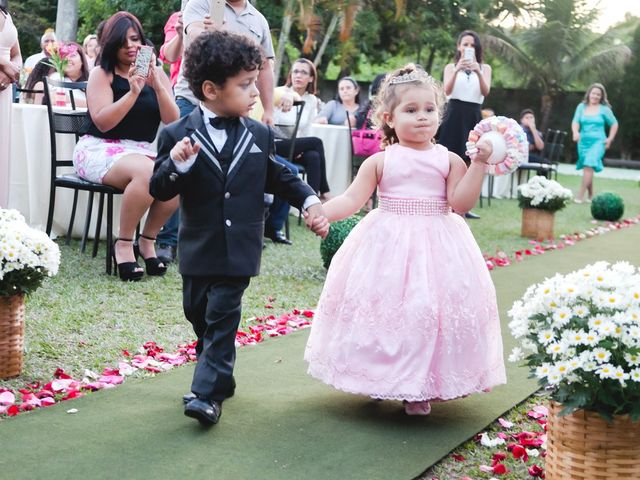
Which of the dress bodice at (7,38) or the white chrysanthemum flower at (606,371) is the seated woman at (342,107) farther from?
the white chrysanthemum flower at (606,371)

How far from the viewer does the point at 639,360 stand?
2520mm

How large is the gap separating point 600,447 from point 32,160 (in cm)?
543

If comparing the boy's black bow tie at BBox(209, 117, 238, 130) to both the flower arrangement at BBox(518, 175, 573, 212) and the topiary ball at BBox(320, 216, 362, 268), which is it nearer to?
the topiary ball at BBox(320, 216, 362, 268)

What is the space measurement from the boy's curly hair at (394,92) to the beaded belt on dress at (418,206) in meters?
0.35

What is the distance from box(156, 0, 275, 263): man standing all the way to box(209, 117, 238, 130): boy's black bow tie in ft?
7.34

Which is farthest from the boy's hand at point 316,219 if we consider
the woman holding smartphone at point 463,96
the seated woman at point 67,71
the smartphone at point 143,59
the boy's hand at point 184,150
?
the woman holding smartphone at point 463,96

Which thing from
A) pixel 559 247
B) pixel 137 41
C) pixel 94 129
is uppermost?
pixel 137 41

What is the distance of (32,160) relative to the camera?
6965 mm

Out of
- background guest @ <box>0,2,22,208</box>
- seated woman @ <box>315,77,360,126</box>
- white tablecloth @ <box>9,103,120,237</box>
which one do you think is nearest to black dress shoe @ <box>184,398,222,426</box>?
background guest @ <box>0,2,22,208</box>

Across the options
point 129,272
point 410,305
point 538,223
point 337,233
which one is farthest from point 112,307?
point 538,223

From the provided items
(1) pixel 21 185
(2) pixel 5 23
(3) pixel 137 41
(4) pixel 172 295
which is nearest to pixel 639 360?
(4) pixel 172 295

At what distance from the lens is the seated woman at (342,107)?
11.1 meters

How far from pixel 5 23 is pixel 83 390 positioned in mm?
3183

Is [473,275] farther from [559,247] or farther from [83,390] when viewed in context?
[559,247]
